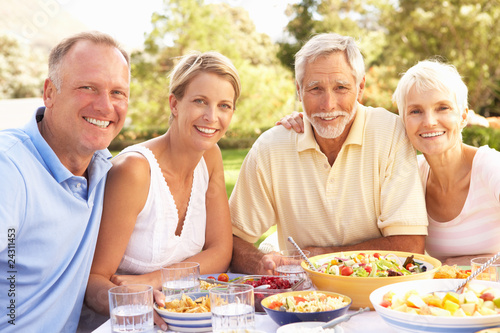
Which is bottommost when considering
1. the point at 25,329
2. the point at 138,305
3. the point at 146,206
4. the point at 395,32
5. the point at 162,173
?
the point at 25,329

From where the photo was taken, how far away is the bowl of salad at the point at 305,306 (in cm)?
173

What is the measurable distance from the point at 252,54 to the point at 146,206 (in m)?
22.8

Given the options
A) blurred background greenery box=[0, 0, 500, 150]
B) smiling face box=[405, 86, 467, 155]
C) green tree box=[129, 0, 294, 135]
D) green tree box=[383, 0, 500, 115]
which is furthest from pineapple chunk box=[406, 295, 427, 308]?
green tree box=[383, 0, 500, 115]

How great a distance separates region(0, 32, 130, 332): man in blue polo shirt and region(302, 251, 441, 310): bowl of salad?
3.22 feet

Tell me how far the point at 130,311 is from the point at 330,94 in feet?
5.78

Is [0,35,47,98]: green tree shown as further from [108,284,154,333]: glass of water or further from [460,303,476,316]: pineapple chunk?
[460,303,476,316]: pineapple chunk

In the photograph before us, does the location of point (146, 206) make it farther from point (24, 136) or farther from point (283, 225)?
point (283, 225)

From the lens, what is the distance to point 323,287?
2.07m

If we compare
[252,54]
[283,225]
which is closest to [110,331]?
[283,225]

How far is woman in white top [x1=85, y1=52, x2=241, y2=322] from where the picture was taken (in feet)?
7.86

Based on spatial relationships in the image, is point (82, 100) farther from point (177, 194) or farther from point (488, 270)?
point (488, 270)

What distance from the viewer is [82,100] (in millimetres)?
2221

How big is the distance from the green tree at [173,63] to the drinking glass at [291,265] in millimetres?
14296

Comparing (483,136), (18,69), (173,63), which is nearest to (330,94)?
(483,136)
